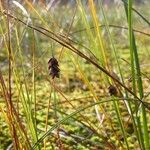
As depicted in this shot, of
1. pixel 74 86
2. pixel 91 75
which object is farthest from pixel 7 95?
pixel 91 75

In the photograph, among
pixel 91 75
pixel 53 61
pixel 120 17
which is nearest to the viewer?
pixel 53 61

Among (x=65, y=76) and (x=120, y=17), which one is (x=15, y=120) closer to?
(x=65, y=76)

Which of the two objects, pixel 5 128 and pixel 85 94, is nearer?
pixel 5 128

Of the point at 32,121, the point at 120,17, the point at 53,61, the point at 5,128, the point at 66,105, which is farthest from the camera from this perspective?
the point at 120,17

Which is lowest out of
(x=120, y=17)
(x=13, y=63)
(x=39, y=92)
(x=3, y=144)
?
(x=3, y=144)

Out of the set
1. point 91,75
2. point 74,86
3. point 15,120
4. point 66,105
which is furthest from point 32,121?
point 91,75

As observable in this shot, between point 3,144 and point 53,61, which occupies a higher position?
point 53,61

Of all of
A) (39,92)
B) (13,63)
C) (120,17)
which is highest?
(120,17)

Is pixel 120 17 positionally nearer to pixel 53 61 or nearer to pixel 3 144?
pixel 3 144

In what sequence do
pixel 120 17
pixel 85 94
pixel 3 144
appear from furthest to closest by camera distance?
pixel 120 17 → pixel 85 94 → pixel 3 144
